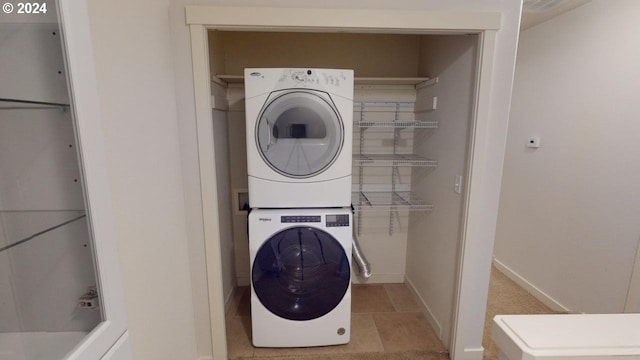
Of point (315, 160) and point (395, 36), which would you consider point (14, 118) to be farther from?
point (395, 36)

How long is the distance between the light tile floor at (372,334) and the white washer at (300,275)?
0.26ft

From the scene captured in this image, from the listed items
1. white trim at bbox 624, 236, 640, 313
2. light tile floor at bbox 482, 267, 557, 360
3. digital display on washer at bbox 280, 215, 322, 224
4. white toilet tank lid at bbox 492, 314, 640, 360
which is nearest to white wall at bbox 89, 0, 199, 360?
digital display on washer at bbox 280, 215, 322, 224

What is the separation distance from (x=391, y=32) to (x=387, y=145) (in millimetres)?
1127

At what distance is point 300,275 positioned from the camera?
1.84m

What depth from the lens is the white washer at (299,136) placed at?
1.69m

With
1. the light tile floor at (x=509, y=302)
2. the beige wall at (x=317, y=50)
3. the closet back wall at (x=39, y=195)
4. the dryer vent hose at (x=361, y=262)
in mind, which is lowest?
the light tile floor at (x=509, y=302)

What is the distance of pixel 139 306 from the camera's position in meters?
1.16

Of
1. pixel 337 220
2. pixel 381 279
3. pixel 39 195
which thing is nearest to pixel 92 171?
pixel 39 195

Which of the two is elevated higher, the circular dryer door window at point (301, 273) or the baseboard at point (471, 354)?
the circular dryer door window at point (301, 273)

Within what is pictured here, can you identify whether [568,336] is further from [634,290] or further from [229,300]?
A: [229,300]

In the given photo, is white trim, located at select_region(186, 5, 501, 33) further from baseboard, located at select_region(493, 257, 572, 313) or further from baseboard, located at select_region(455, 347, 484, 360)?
baseboard, located at select_region(493, 257, 572, 313)

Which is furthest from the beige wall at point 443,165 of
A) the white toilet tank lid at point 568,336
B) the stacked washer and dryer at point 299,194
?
the white toilet tank lid at point 568,336

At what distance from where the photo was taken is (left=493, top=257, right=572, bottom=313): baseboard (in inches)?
93.6

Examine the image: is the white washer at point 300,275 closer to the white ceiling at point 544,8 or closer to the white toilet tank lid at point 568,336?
the white toilet tank lid at point 568,336
